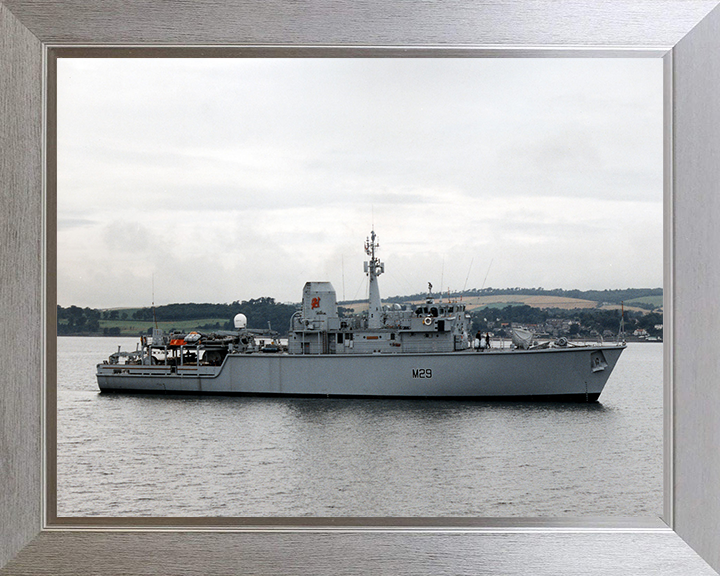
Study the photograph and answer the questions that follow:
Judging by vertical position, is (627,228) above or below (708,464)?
above

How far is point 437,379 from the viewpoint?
33.8 feet

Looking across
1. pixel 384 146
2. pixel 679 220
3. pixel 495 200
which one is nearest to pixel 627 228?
pixel 495 200

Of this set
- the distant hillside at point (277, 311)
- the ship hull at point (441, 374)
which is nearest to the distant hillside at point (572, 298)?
the distant hillside at point (277, 311)

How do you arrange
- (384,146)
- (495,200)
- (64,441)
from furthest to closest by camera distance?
(495,200) < (384,146) < (64,441)

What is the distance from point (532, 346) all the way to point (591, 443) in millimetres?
1879

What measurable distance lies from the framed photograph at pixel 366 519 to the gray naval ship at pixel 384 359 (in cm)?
817

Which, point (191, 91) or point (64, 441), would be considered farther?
point (191, 91)

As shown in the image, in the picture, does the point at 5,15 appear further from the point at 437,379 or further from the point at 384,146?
the point at 384,146

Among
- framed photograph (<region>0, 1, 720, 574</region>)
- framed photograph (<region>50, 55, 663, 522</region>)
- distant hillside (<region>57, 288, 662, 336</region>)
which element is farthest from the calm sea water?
framed photograph (<region>0, 1, 720, 574</region>)

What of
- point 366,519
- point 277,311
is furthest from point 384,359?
point 366,519

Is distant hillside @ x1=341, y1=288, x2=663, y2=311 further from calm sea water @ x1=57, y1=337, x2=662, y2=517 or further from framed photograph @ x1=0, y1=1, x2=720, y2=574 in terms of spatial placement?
framed photograph @ x1=0, y1=1, x2=720, y2=574

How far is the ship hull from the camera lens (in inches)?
402

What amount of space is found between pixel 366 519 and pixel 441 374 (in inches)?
342

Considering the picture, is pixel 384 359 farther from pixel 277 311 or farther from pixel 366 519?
pixel 366 519
